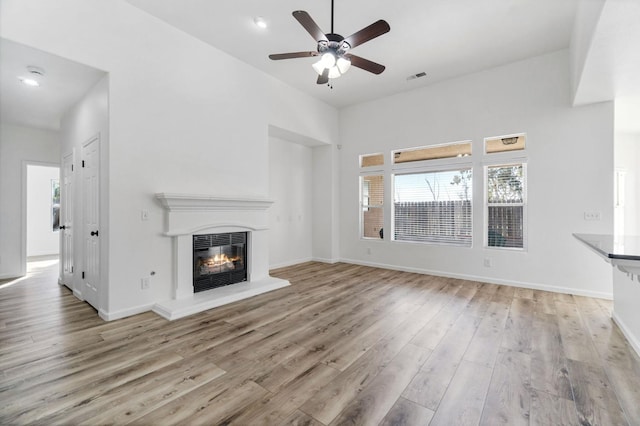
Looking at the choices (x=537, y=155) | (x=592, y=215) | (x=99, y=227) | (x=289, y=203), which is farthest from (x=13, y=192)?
(x=592, y=215)

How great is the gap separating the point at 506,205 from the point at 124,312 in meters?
5.69

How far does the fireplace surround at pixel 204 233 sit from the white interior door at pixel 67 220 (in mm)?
2029

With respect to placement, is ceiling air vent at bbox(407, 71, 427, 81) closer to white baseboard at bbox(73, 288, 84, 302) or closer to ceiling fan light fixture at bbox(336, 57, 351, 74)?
ceiling fan light fixture at bbox(336, 57, 351, 74)

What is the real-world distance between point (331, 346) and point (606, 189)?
4.37 m

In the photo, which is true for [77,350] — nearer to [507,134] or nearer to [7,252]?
[7,252]

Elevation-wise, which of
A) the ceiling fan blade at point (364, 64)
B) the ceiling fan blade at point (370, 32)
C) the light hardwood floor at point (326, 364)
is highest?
the ceiling fan blade at point (370, 32)

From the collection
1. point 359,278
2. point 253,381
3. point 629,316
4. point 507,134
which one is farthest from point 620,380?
point 507,134

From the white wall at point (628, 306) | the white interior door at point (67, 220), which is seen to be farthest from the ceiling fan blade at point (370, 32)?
the white interior door at point (67, 220)

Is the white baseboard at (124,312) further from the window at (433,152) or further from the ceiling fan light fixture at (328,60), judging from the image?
the window at (433,152)

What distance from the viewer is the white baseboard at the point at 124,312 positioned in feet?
10.4

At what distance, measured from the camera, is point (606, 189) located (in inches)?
155

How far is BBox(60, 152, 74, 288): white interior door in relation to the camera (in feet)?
14.3

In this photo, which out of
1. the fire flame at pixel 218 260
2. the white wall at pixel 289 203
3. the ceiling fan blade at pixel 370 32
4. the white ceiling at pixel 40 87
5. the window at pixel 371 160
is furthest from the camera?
the window at pixel 371 160

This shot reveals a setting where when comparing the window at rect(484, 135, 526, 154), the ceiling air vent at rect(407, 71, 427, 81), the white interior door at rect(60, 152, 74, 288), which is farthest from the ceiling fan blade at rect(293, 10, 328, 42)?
the white interior door at rect(60, 152, 74, 288)
